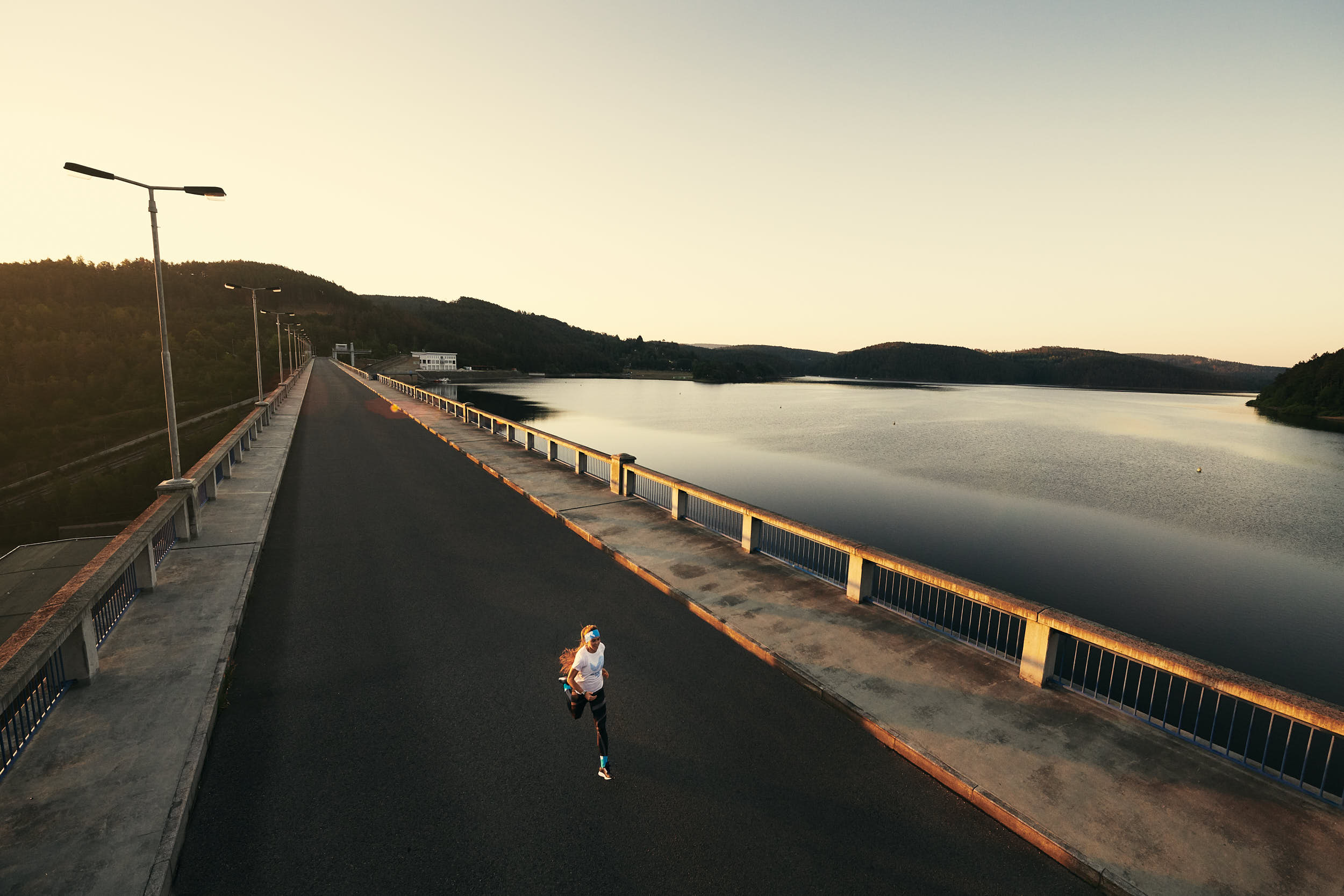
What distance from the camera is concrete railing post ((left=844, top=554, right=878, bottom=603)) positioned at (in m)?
10.6

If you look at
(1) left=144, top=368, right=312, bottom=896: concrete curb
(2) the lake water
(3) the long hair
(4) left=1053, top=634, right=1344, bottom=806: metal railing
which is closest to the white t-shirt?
(3) the long hair

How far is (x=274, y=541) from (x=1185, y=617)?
99.5ft

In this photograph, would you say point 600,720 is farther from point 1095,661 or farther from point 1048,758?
point 1095,661

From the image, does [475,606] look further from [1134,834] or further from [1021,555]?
[1021,555]

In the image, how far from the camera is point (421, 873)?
16.8ft

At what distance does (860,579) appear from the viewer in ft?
34.8

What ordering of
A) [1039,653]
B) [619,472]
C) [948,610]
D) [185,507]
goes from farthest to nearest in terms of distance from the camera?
[948,610] < [619,472] < [185,507] < [1039,653]

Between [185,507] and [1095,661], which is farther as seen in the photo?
[1095,661]

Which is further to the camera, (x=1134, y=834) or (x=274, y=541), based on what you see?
(x=274, y=541)

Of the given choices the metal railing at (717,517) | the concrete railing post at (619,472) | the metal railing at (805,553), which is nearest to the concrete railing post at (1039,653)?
the metal railing at (805,553)

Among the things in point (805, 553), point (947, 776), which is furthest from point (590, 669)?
point (805, 553)

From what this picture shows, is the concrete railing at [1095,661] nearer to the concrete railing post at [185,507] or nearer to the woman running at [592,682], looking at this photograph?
the woman running at [592,682]

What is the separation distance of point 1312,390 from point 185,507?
194245 mm

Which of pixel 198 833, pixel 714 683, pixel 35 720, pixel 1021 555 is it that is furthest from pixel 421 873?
pixel 1021 555
